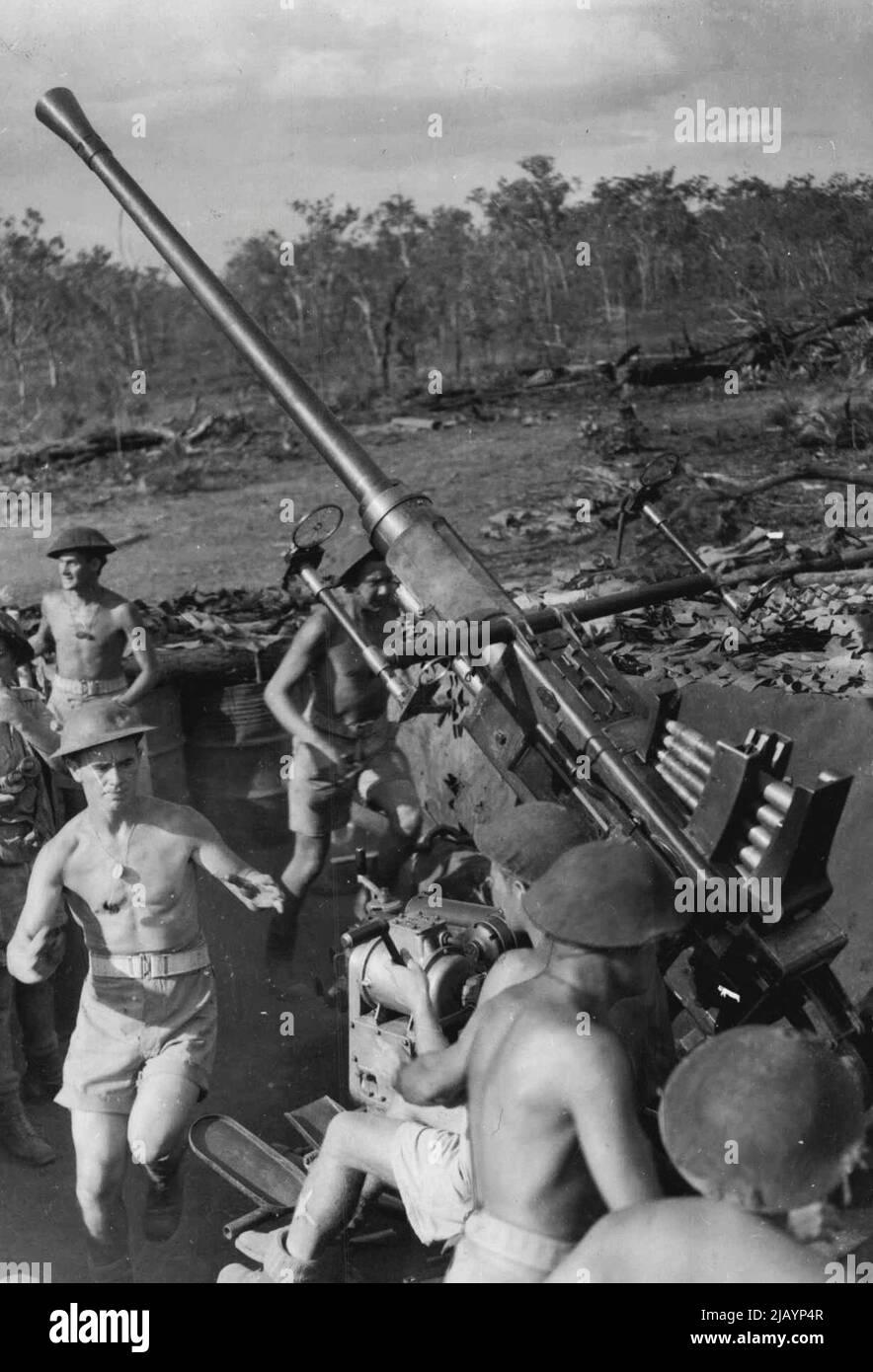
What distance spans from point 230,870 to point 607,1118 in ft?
5.99

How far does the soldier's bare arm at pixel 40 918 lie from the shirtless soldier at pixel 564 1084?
1786 millimetres

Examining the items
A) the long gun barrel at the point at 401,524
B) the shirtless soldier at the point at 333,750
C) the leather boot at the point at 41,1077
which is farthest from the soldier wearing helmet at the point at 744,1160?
the shirtless soldier at the point at 333,750

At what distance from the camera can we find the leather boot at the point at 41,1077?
5797 mm

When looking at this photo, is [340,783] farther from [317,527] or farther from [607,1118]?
[607,1118]

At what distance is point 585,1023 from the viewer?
3.29 meters

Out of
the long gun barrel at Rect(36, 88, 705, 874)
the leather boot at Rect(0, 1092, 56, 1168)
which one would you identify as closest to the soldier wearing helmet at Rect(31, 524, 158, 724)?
the long gun barrel at Rect(36, 88, 705, 874)

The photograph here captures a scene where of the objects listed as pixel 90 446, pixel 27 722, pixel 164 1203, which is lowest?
pixel 164 1203

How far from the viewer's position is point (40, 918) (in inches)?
184

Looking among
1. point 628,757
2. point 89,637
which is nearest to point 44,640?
point 89,637

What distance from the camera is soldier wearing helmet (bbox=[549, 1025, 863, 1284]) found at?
2.67 meters

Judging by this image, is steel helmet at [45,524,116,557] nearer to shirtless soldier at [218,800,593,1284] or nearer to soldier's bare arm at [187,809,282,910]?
soldier's bare arm at [187,809,282,910]
